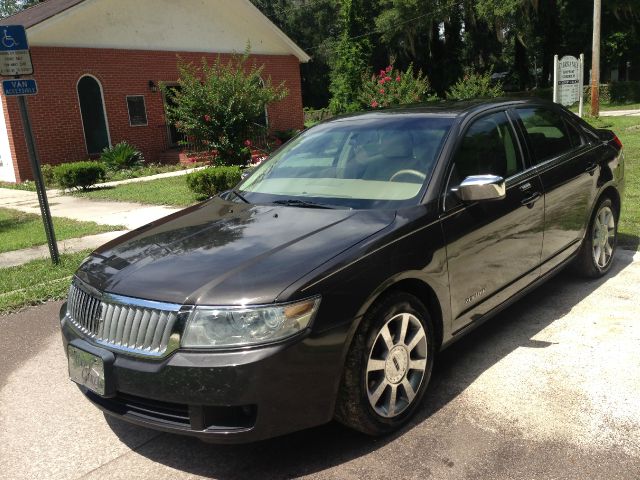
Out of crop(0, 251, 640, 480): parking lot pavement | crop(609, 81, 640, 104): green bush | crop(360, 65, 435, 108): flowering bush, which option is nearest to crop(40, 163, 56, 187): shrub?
crop(360, 65, 435, 108): flowering bush

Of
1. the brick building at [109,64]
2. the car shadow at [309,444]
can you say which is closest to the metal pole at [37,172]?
the car shadow at [309,444]

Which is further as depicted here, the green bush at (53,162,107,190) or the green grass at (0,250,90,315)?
the green bush at (53,162,107,190)

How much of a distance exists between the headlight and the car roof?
2089mm

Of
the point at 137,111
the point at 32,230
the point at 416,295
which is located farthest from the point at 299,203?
the point at 137,111

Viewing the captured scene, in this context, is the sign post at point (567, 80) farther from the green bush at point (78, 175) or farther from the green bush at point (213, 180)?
the green bush at point (78, 175)

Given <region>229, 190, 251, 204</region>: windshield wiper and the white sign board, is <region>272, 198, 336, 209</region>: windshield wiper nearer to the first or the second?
<region>229, 190, 251, 204</region>: windshield wiper

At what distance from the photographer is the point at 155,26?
1945 cm

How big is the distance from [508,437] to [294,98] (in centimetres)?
2259

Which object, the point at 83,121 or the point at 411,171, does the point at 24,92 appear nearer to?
the point at 411,171

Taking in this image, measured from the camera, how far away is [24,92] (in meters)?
6.43

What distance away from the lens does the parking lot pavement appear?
9.40ft

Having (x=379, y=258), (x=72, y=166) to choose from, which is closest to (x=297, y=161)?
(x=379, y=258)

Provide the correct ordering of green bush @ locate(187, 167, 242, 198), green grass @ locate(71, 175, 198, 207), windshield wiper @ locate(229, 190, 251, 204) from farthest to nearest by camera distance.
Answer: green grass @ locate(71, 175, 198, 207) → green bush @ locate(187, 167, 242, 198) → windshield wiper @ locate(229, 190, 251, 204)

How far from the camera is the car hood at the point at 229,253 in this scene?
2.71 metres
